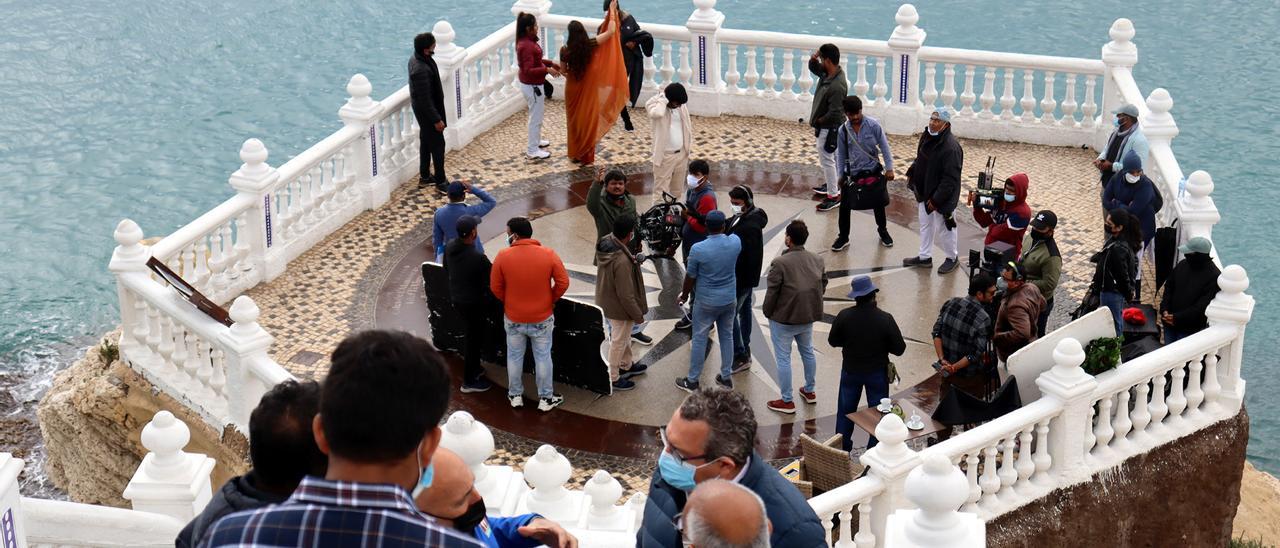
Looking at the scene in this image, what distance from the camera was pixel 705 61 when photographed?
17.3 m

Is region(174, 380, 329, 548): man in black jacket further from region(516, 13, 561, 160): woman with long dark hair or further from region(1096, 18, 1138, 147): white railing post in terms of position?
region(1096, 18, 1138, 147): white railing post

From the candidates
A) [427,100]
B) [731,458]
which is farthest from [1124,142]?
[731,458]

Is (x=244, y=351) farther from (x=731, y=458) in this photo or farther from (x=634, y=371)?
(x=731, y=458)

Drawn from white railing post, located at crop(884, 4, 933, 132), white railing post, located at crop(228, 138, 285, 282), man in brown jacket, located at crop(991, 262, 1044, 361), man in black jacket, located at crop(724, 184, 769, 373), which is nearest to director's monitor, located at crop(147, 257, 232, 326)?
white railing post, located at crop(228, 138, 285, 282)

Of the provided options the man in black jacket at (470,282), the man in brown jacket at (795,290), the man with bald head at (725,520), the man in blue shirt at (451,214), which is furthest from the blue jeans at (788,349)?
the man with bald head at (725,520)

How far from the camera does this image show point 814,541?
237 inches

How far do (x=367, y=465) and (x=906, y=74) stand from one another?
13360 mm

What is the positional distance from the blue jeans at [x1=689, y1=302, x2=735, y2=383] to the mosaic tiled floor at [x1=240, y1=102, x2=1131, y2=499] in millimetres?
918

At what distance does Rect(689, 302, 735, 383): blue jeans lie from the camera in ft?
38.1

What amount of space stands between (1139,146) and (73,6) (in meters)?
24.5

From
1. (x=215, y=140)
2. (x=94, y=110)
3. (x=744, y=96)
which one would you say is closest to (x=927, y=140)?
(x=744, y=96)

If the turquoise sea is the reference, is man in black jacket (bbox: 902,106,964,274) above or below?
above

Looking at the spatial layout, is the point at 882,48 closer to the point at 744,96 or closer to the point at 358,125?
the point at 744,96

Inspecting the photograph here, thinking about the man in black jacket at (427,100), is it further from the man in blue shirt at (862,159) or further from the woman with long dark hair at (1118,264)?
the woman with long dark hair at (1118,264)
